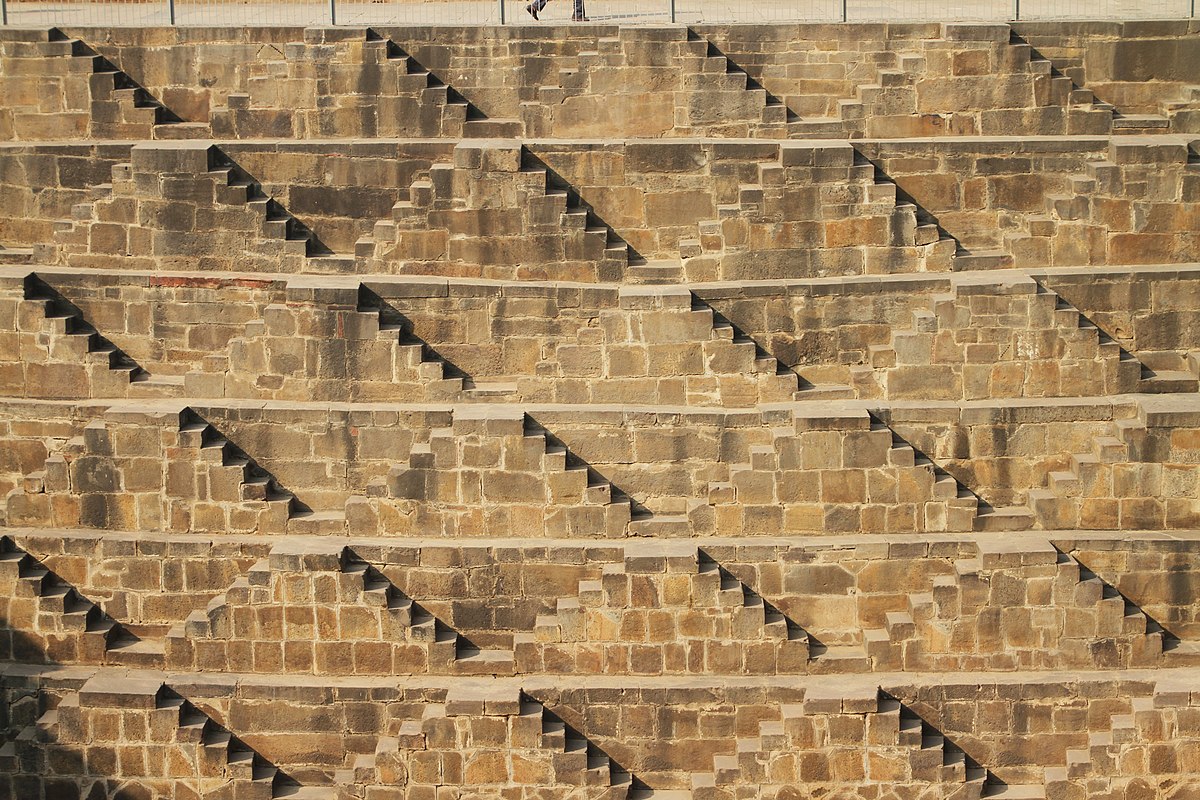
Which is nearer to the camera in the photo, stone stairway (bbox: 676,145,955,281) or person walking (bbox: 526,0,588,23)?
stone stairway (bbox: 676,145,955,281)

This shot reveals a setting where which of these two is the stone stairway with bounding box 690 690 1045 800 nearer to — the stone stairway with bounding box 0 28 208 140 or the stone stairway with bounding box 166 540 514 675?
the stone stairway with bounding box 166 540 514 675

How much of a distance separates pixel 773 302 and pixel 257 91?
7.05 metres

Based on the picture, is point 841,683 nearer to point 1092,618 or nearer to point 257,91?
point 1092,618

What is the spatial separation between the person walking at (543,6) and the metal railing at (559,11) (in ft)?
0.46

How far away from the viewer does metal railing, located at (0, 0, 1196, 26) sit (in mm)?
31047

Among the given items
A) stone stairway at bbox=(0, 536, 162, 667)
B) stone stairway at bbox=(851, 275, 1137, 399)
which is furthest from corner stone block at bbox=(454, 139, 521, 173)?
stone stairway at bbox=(0, 536, 162, 667)

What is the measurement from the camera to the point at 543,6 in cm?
3159

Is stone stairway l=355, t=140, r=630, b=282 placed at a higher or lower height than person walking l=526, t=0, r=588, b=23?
lower

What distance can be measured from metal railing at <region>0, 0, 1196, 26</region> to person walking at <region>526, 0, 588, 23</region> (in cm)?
14

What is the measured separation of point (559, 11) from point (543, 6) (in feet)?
2.35

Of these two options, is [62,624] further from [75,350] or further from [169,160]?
[169,160]

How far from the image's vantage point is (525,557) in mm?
26062

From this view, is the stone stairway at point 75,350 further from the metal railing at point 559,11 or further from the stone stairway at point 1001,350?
the stone stairway at point 1001,350

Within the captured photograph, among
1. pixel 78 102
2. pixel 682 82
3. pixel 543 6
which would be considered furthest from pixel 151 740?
pixel 543 6
